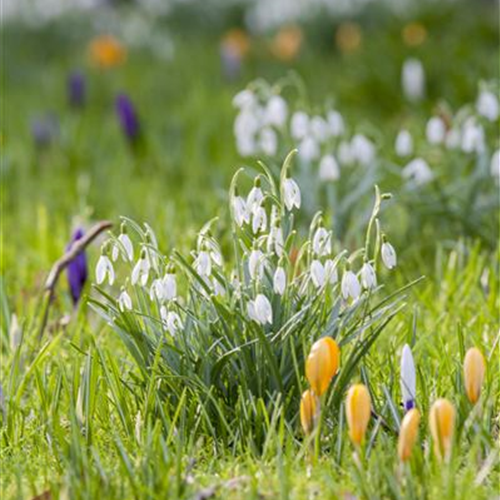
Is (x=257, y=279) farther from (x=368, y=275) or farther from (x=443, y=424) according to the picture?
(x=443, y=424)

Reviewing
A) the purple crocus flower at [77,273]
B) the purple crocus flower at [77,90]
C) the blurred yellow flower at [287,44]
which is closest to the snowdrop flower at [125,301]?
the purple crocus flower at [77,273]

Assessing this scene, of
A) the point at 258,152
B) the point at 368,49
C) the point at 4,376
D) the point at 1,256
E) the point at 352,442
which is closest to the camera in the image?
the point at 352,442

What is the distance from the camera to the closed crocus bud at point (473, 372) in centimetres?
212

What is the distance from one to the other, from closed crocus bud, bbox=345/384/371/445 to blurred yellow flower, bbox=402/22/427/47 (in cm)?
473

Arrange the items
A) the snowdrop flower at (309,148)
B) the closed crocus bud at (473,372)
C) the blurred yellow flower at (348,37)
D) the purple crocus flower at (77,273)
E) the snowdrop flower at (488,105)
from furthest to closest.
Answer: the blurred yellow flower at (348,37) → the snowdrop flower at (488,105) → the snowdrop flower at (309,148) → the purple crocus flower at (77,273) → the closed crocus bud at (473,372)

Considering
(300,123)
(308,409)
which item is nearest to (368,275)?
(308,409)

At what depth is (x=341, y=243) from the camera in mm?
3824

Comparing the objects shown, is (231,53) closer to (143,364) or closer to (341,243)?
(341,243)

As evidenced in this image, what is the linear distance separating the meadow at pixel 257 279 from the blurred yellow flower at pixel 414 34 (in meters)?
0.02

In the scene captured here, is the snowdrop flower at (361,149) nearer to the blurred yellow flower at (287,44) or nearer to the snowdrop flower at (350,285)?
the snowdrop flower at (350,285)

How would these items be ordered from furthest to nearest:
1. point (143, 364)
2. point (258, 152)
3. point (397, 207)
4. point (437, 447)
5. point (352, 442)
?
point (258, 152)
point (397, 207)
point (143, 364)
point (352, 442)
point (437, 447)

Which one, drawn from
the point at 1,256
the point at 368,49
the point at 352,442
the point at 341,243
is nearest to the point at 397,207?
the point at 341,243

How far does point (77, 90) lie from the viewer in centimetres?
619

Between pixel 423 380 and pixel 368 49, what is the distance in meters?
4.50
